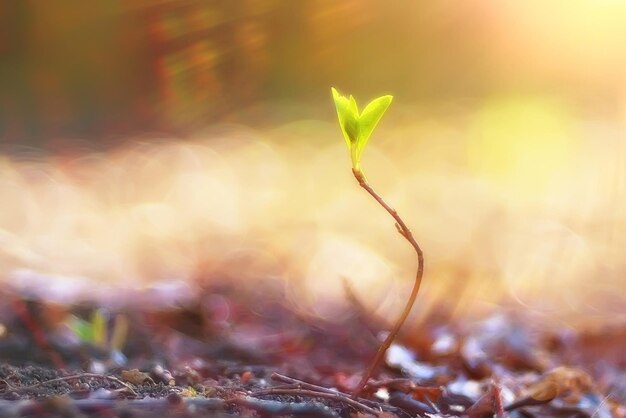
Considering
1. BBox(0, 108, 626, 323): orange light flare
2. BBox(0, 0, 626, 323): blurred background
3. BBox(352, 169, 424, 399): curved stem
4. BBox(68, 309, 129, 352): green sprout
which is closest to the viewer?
BBox(352, 169, 424, 399): curved stem

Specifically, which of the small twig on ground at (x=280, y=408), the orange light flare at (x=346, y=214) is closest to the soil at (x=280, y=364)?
the small twig on ground at (x=280, y=408)

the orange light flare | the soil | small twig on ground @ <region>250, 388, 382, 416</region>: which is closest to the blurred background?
the orange light flare

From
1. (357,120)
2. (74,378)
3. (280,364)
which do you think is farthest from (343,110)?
(280,364)

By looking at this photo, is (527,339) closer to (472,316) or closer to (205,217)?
(472,316)

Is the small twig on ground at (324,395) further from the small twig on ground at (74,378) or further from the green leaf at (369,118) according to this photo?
the green leaf at (369,118)

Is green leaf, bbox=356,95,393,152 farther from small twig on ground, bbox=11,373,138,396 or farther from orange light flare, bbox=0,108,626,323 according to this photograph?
orange light flare, bbox=0,108,626,323

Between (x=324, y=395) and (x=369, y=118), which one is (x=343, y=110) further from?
(x=324, y=395)
